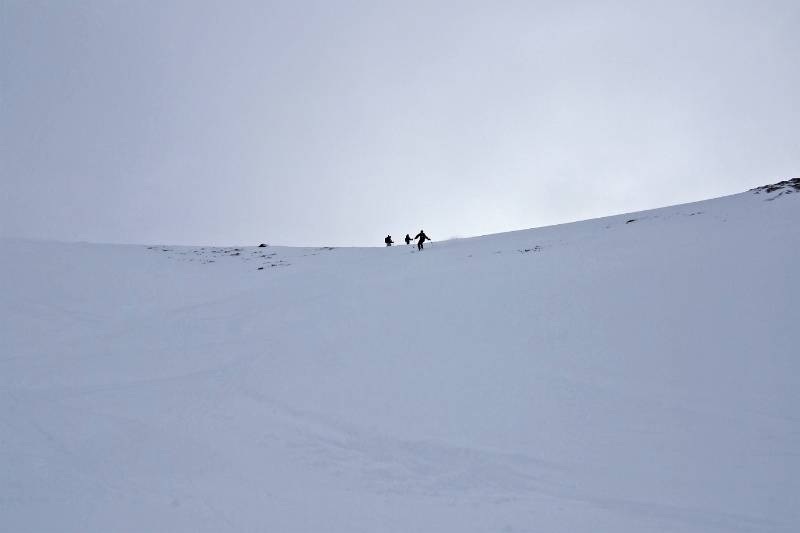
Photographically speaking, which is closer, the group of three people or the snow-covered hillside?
the snow-covered hillside

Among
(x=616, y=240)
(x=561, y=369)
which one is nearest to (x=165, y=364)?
(x=561, y=369)

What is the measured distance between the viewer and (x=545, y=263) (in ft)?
56.7

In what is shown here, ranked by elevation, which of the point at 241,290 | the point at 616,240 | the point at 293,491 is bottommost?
the point at 293,491

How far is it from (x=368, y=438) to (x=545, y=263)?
11.3m

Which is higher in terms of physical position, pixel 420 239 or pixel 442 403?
pixel 420 239

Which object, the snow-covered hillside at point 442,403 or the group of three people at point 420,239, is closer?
the snow-covered hillside at point 442,403

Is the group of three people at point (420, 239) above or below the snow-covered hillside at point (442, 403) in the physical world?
above

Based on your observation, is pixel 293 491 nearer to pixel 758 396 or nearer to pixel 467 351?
pixel 467 351

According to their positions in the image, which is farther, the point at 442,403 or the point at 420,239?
the point at 420,239

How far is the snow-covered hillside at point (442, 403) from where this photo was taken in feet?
20.0

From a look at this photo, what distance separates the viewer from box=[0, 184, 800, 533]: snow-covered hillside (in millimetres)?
6102

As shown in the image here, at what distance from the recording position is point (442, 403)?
885 centimetres

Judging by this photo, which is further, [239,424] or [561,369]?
[561,369]

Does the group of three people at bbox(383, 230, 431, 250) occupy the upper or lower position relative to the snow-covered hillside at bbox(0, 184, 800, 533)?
upper
